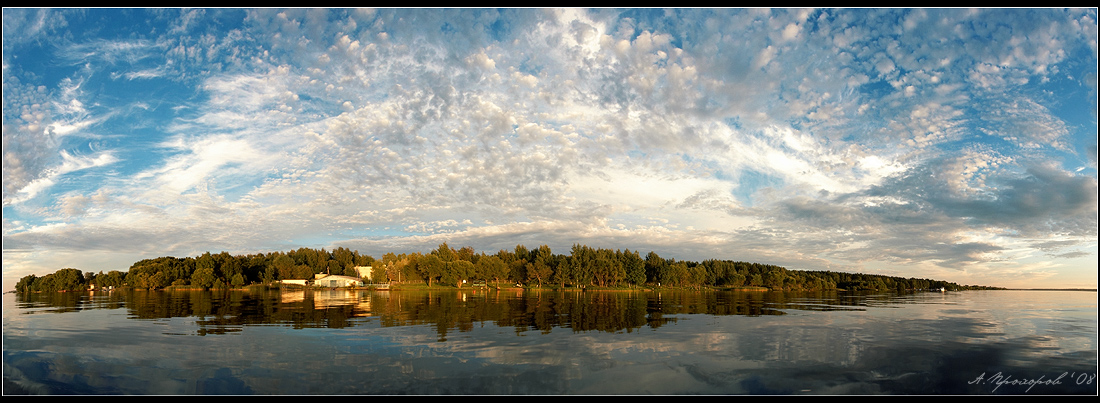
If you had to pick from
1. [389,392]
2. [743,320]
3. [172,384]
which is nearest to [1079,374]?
[743,320]

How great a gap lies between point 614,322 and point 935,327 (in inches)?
1148

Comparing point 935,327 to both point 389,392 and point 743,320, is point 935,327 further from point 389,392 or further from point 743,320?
point 389,392
